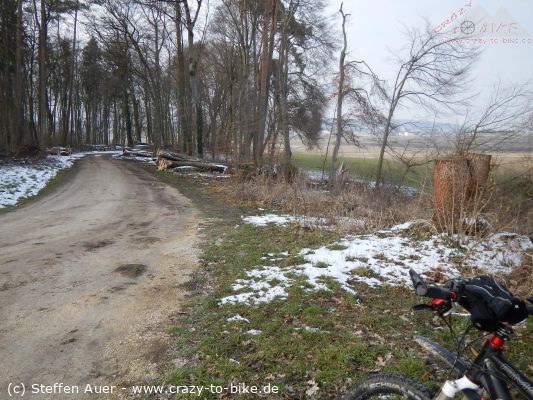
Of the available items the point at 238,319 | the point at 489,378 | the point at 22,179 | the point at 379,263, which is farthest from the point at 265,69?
the point at 489,378

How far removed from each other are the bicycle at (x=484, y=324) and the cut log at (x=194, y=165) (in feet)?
62.3

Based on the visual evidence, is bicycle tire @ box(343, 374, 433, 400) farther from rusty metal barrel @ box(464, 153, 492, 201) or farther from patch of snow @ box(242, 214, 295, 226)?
patch of snow @ box(242, 214, 295, 226)

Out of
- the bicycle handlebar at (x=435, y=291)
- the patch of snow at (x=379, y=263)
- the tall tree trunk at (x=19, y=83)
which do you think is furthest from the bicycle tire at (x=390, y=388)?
the tall tree trunk at (x=19, y=83)

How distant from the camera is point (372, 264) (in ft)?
20.9

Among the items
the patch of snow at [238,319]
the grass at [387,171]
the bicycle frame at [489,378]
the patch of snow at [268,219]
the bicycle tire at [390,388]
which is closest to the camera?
the bicycle frame at [489,378]

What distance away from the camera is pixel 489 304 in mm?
1862

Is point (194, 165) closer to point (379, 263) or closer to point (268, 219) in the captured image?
point (268, 219)

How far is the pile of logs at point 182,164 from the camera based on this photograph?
2102 cm

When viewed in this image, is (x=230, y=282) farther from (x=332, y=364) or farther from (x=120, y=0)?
(x=120, y=0)

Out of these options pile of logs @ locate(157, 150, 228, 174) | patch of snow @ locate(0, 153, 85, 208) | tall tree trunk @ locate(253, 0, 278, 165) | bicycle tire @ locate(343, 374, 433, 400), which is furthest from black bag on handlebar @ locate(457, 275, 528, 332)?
pile of logs @ locate(157, 150, 228, 174)

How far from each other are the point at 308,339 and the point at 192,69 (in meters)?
22.6

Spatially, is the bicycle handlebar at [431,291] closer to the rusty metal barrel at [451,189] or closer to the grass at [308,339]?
the grass at [308,339]

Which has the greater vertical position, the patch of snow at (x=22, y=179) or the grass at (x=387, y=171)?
the grass at (x=387, y=171)

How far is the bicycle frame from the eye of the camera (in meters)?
1.91
